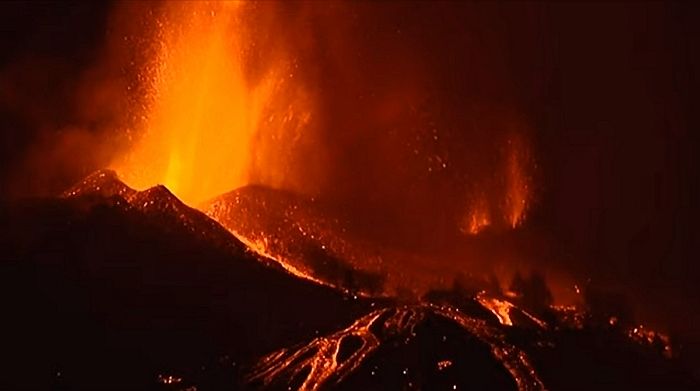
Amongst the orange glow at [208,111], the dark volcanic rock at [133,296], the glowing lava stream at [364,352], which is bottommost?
the glowing lava stream at [364,352]

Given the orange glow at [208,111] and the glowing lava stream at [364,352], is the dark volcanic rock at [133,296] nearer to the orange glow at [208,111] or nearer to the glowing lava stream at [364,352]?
the glowing lava stream at [364,352]

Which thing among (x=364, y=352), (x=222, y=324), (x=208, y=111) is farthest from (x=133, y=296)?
(x=208, y=111)

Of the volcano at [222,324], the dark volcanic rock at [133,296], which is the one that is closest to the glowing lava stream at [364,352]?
the volcano at [222,324]

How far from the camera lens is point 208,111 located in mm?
24438

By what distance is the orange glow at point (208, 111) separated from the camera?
23984 millimetres

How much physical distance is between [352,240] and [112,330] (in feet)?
18.3

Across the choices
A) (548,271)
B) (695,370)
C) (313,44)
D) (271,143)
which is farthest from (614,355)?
(313,44)

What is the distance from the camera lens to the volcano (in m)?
16.6

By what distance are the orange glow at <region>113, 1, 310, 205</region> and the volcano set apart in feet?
11.3

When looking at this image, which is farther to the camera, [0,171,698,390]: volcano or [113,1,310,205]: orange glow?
[113,1,310,205]: orange glow

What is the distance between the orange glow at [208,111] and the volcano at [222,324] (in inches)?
136

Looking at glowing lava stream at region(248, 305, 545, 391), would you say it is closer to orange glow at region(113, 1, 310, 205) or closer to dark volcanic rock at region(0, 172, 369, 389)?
dark volcanic rock at region(0, 172, 369, 389)

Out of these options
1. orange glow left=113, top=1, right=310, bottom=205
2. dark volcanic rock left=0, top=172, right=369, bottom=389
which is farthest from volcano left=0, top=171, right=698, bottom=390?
orange glow left=113, top=1, right=310, bottom=205

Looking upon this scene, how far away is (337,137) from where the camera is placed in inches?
1018
